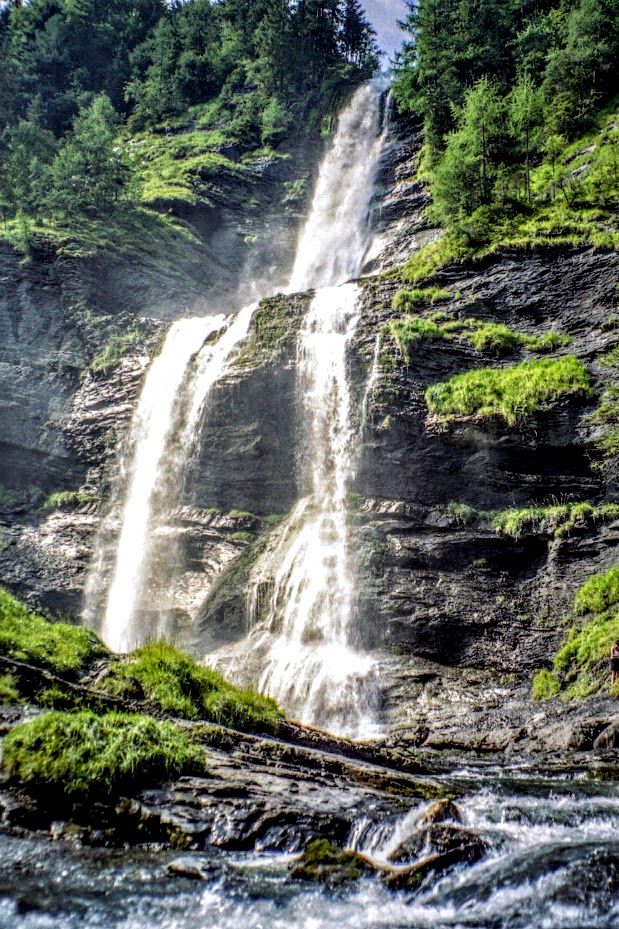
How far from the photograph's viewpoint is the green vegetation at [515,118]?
2341 cm

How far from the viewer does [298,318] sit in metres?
23.2

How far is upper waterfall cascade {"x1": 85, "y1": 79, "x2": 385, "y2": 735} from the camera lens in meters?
16.0

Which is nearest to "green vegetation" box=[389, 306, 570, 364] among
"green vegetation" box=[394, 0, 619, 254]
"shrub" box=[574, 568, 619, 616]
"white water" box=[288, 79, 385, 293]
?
A: "green vegetation" box=[394, 0, 619, 254]

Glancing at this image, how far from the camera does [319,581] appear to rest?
18.1 meters

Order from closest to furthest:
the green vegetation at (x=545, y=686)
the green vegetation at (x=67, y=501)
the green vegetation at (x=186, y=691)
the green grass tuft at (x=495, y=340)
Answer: the green vegetation at (x=186, y=691) < the green vegetation at (x=545, y=686) < the green grass tuft at (x=495, y=340) < the green vegetation at (x=67, y=501)

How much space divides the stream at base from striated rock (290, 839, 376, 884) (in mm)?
91

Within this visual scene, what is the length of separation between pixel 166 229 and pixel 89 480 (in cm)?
1713

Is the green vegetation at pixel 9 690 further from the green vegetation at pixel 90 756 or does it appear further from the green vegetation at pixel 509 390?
the green vegetation at pixel 509 390

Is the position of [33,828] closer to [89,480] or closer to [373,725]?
[373,725]

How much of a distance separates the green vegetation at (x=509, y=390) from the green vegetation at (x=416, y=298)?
3783 millimetres

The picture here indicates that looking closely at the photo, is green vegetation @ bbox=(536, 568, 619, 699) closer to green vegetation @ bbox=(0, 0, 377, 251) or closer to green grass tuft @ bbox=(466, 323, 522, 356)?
green grass tuft @ bbox=(466, 323, 522, 356)

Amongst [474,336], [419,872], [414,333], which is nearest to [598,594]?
[474,336]

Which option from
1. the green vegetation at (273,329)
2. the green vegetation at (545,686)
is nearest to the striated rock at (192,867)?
the green vegetation at (545,686)

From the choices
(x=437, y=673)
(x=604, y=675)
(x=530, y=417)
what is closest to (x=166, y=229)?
(x=530, y=417)
